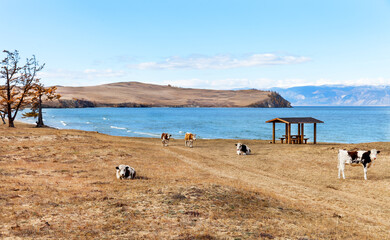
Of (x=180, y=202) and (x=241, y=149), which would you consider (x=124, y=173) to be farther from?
(x=241, y=149)

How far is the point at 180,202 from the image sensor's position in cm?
1223

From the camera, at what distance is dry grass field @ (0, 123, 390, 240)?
32.1ft

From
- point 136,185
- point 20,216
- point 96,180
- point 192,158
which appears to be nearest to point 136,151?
point 192,158

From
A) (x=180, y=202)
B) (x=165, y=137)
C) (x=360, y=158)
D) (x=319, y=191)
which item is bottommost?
(x=319, y=191)

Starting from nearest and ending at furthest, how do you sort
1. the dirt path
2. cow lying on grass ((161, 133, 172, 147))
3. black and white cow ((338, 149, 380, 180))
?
the dirt path → black and white cow ((338, 149, 380, 180)) → cow lying on grass ((161, 133, 172, 147))

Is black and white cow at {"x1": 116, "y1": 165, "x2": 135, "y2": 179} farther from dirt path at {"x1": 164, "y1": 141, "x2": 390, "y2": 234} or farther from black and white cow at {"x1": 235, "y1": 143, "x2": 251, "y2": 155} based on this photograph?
black and white cow at {"x1": 235, "y1": 143, "x2": 251, "y2": 155}

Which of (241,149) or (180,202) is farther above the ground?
(180,202)

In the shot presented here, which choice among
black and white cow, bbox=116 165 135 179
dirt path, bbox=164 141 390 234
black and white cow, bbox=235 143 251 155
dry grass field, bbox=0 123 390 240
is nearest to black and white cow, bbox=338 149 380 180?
dry grass field, bbox=0 123 390 240

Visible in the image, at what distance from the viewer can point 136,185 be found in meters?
15.7

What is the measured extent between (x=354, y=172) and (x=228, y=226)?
16988mm

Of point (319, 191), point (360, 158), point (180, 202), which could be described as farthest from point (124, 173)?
point (360, 158)

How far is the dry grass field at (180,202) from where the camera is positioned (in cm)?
977

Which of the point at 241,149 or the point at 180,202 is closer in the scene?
the point at 180,202

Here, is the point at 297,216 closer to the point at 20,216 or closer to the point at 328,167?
the point at 20,216
